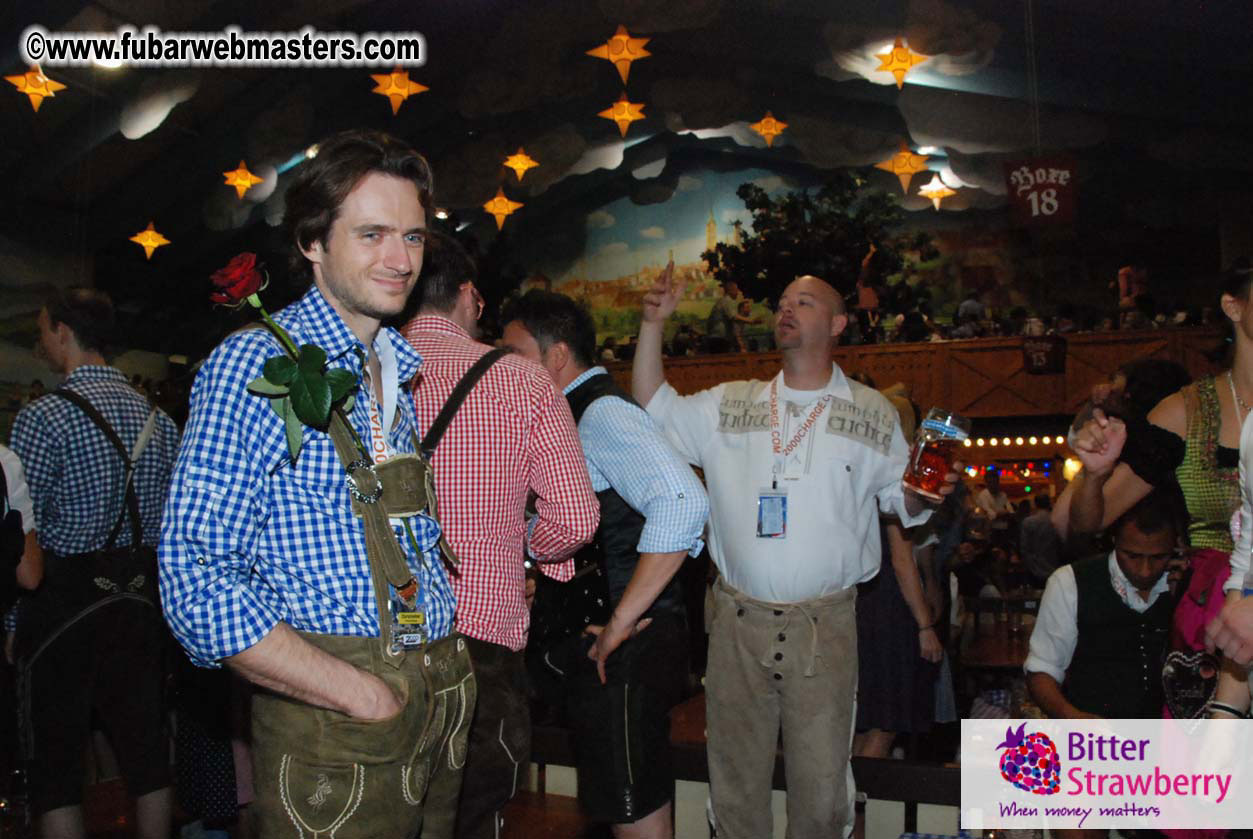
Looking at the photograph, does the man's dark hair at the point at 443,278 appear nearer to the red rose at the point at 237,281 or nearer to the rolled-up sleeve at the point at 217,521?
the red rose at the point at 237,281

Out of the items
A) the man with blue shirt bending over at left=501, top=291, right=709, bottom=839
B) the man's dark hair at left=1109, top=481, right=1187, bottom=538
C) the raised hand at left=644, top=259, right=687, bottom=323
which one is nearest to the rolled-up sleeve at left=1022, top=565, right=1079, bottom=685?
the man's dark hair at left=1109, top=481, right=1187, bottom=538

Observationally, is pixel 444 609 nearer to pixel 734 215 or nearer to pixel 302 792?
pixel 302 792

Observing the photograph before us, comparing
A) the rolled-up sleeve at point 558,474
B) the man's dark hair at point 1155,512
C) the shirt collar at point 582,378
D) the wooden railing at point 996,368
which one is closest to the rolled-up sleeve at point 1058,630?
the man's dark hair at point 1155,512

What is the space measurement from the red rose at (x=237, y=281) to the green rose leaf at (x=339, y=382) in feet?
0.70

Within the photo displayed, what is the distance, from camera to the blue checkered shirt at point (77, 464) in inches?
126

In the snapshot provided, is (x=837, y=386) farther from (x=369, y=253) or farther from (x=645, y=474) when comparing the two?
(x=369, y=253)

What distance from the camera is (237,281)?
1.55m

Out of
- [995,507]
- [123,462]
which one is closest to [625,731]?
[123,462]

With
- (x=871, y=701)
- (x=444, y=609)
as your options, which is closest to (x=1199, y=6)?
(x=871, y=701)

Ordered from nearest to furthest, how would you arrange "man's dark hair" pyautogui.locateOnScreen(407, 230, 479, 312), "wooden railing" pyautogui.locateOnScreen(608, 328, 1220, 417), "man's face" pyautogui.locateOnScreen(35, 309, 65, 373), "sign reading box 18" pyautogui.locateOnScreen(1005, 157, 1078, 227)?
"man's dark hair" pyautogui.locateOnScreen(407, 230, 479, 312) → "man's face" pyautogui.locateOnScreen(35, 309, 65, 373) → "sign reading box 18" pyautogui.locateOnScreen(1005, 157, 1078, 227) → "wooden railing" pyautogui.locateOnScreen(608, 328, 1220, 417)

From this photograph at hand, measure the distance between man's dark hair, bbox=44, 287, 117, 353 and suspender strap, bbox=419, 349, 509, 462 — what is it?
1.86 m

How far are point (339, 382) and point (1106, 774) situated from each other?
7.92 ft

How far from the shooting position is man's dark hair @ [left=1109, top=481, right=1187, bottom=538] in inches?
124

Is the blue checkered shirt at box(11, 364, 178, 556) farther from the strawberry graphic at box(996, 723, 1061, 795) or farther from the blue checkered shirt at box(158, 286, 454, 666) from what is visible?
the strawberry graphic at box(996, 723, 1061, 795)
